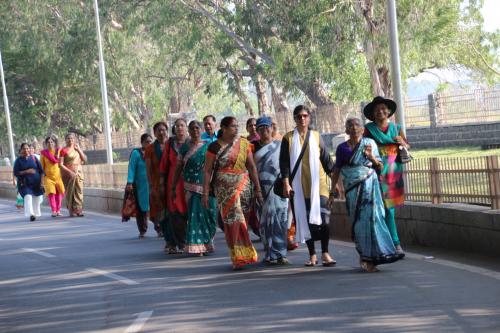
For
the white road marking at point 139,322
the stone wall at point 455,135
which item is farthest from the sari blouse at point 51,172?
the white road marking at point 139,322

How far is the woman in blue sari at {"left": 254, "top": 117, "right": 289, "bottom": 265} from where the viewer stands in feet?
41.3

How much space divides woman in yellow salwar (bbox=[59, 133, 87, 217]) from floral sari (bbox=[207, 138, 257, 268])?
41.2ft

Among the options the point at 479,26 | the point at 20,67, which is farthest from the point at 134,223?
the point at 20,67

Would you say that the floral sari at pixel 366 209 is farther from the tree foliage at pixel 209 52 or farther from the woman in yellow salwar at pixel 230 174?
the tree foliage at pixel 209 52

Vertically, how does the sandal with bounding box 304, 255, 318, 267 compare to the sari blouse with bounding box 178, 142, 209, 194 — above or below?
below

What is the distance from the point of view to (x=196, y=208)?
1397cm

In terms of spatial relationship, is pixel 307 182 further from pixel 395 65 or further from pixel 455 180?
pixel 395 65

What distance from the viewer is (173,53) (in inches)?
1977

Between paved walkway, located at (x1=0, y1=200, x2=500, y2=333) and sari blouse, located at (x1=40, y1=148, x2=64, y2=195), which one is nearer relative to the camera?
paved walkway, located at (x1=0, y1=200, x2=500, y2=333)

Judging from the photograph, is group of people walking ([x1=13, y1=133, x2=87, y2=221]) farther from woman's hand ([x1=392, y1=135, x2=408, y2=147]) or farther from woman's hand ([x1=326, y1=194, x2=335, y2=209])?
woman's hand ([x1=392, y1=135, x2=408, y2=147])

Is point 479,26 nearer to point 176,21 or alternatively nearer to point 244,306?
point 176,21

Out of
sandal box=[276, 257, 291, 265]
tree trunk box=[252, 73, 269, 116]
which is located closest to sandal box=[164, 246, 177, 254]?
sandal box=[276, 257, 291, 265]

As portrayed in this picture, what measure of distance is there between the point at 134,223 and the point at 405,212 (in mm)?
8652

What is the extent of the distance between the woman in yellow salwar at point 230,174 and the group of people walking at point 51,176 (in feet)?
41.4
